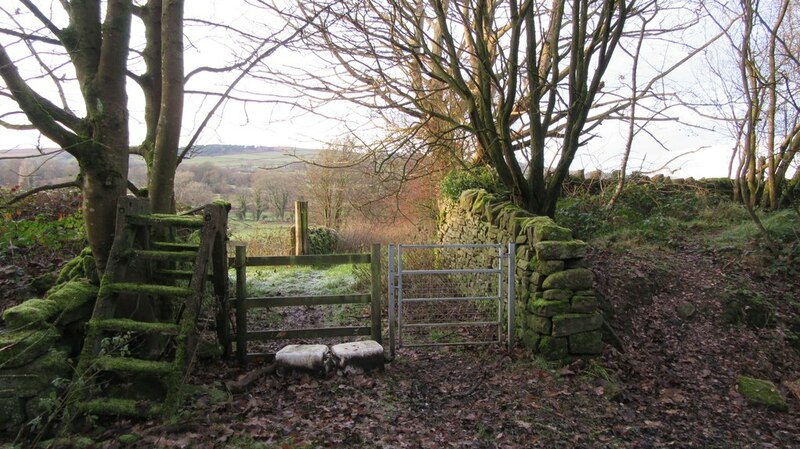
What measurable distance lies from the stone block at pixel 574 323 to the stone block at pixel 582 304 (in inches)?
2.2

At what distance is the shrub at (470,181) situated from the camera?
9.64 metres

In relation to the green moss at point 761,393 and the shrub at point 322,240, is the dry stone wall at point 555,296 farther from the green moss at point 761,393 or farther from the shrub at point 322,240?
the shrub at point 322,240

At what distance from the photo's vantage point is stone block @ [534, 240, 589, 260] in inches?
227

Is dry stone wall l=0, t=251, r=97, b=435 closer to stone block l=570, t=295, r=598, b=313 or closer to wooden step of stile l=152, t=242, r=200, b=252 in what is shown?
wooden step of stile l=152, t=242, r=200, b=252

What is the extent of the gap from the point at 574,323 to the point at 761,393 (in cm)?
206

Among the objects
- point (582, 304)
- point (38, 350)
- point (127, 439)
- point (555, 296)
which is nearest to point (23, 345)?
point (38, 350)

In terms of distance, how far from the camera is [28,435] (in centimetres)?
343

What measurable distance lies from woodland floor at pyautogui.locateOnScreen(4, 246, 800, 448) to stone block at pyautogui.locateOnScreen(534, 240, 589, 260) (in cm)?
125

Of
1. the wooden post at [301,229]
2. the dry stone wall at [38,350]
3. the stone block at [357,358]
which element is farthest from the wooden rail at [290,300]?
the wooden post at [301,229]

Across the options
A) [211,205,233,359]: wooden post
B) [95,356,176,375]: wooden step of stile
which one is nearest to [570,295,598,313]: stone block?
[211,205,233,359]: wooden post

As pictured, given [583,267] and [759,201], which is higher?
[759,201]

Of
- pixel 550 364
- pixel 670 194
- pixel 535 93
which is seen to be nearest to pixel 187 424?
pixel 550 364

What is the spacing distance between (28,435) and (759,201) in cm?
1464

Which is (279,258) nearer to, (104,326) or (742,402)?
(104,326)
